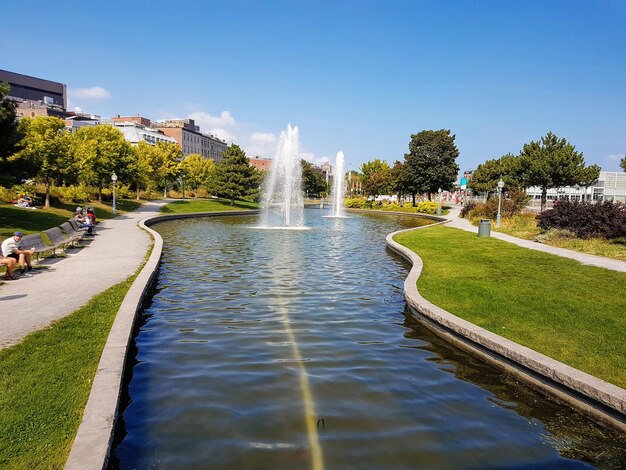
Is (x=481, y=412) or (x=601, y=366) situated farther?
(x=601, y=366)

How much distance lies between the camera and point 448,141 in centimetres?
6288

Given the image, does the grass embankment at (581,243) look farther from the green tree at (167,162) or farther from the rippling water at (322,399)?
the green tree at (167,162)

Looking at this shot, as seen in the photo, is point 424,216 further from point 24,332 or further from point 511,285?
point 24,332

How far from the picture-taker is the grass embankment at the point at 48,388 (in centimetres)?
412

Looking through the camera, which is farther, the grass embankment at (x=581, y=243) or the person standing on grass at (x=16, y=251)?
the grass embankment at (x=581, y=243)

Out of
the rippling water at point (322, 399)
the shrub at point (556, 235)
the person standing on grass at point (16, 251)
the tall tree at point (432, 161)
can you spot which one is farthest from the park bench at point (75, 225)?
the tall tree at point (432, 161)

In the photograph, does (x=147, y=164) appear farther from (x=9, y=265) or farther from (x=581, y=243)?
(x=581, y=243)

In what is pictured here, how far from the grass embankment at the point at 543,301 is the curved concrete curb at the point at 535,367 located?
352 millimetres

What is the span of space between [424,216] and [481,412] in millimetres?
46234

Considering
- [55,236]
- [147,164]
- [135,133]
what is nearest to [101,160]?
[147,164]

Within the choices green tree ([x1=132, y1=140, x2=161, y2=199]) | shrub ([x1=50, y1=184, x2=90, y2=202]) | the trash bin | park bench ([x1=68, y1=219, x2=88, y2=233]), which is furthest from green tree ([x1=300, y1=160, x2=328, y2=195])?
park bench ([x1=68, y1=219, x2=88, y2=233])

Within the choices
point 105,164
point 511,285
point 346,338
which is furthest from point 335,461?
point 105,164

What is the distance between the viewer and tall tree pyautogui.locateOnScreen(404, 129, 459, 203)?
204 feet

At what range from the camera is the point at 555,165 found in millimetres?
47656
